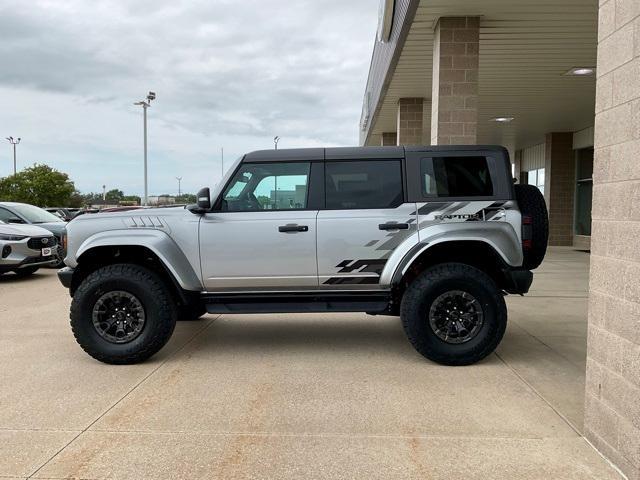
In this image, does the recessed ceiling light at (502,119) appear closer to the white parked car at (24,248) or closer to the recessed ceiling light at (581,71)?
the recessed ceiling light at (581,71)

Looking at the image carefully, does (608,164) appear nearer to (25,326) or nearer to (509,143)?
(25,326)

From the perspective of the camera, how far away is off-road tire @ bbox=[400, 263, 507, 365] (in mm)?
4891

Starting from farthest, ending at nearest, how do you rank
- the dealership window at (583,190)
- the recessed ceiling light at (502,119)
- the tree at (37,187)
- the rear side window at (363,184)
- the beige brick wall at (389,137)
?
the tree at (37,187)
the beige brick wall at (389,137)
the dealership window at (583,190)
the recessed ceiling light at (502,119)
the rear side window at (363,184)

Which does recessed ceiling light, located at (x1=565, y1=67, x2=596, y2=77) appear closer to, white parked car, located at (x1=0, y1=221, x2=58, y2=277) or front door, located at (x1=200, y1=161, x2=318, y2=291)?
front door, located at (x1=200, y1=161, x2=318, y2=291)

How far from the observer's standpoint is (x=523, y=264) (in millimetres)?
5102

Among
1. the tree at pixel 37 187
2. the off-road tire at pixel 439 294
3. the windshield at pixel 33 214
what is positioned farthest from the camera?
the tree at pixel 37 187

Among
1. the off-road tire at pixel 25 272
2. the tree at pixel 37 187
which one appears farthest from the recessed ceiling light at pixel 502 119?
the tree at pixel 37 187

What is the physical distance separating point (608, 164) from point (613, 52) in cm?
64

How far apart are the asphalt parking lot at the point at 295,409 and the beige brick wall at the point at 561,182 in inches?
570

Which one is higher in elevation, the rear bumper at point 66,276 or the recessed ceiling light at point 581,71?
the recessed ceiling light at point 581,71

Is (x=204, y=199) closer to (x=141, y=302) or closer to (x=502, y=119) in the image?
(x=141, y=302)

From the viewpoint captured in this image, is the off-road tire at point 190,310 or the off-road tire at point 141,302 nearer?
the off-road tire at point 141,302

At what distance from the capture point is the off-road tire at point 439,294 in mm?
4891

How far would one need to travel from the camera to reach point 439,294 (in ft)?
16.1
